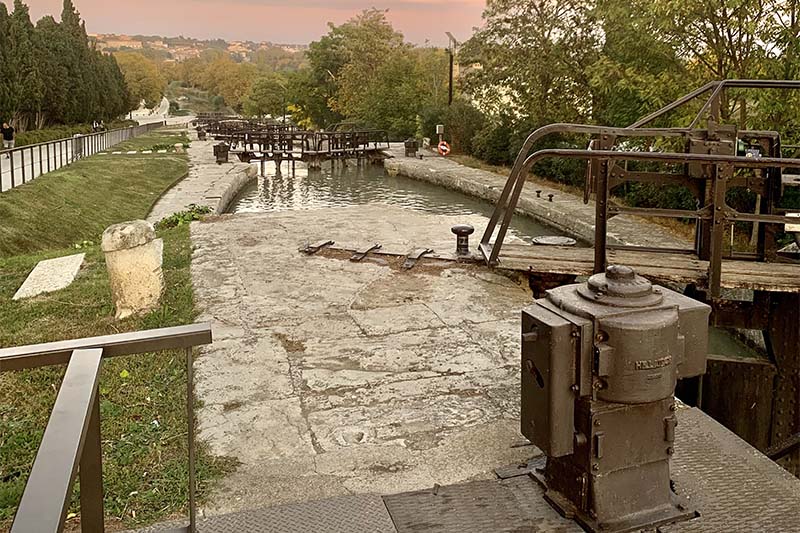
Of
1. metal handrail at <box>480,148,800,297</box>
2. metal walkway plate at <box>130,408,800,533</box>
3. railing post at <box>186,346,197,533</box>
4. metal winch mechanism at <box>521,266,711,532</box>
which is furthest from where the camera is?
metal handrail at <box>480,148,800,297</box>

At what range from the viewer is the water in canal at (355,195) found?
50.6 feet

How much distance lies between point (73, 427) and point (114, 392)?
10.3 ft

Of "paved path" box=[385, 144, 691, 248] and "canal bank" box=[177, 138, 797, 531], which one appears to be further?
"paved path" box=[385, 144, 691, 248]

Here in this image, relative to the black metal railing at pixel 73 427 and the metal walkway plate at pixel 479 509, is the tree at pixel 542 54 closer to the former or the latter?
the metal walkway plate at pixel 479 509

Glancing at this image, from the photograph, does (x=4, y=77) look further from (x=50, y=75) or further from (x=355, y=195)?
(x=355, y=195)

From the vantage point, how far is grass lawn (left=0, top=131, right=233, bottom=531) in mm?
3232

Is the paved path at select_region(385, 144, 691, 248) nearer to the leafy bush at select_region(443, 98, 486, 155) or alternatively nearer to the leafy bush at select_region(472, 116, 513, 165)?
the leafy bush at select_region(472, 116, 513, 165)

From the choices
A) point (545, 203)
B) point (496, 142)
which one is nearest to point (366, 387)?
point (545, 203)

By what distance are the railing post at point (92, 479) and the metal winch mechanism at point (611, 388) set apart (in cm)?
147

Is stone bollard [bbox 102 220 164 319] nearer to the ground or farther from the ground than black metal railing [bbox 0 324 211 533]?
nearer to the ground

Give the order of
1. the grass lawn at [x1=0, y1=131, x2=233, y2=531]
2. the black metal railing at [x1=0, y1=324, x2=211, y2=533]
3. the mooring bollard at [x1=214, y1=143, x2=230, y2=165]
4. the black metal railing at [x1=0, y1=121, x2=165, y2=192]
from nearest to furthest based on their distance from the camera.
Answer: the black metal railing at [x1=0, y1=324, x2=211, y2=533] < the grass lawn at [x1=0, y1=131, x2=233, y2=531] < the black metal railing at [x1=0, y1=121, x2=165, y2=192] < the mooring bollard at [x1=214, y1=143, x2=230, y2=165]

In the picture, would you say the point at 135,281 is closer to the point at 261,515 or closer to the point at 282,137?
the point at 261,515

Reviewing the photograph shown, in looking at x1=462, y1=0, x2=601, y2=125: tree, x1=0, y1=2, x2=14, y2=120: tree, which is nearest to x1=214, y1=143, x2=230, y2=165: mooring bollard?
x1=0, y1=2, x2=14, y2=120: tree

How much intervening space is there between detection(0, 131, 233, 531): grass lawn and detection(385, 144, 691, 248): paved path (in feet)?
20.0
